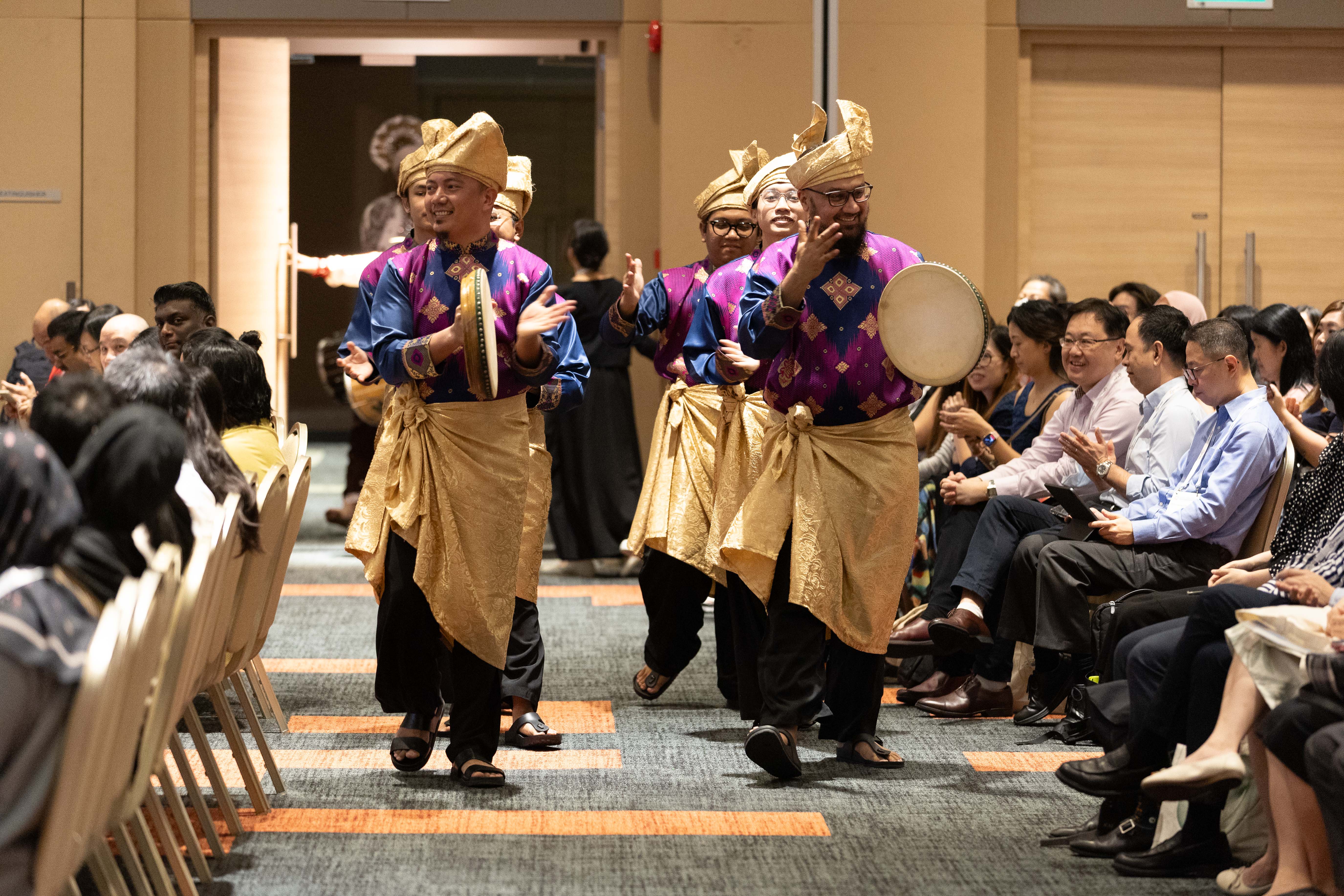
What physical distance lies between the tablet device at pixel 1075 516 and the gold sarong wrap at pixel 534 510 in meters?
1.44

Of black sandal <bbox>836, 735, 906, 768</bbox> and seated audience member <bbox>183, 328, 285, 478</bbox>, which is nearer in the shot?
seated audience member <bbox>183, 328, 285, 478</bbox>

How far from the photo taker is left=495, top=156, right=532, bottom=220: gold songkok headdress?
462 cm

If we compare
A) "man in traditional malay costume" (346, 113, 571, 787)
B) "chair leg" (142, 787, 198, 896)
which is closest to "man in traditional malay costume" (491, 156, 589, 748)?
"man in traditional malay costume" (346, 113, 571, 787)

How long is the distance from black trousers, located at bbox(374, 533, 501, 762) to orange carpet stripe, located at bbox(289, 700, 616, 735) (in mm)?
440

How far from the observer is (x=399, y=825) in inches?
129

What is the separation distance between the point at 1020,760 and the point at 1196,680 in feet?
3.47

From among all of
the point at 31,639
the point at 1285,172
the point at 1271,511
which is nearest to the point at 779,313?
the point at 1271,511

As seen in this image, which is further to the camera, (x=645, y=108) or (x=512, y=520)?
(x=645, y=108)

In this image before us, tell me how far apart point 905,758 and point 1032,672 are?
2.54 ft

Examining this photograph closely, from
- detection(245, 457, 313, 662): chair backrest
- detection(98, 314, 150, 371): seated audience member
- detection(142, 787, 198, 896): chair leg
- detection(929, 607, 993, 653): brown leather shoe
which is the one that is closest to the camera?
detection(142, 787, 198, 896): chair leg

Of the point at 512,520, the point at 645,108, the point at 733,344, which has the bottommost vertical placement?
the point at 512,520

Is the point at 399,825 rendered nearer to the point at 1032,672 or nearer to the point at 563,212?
the point at 1032,672

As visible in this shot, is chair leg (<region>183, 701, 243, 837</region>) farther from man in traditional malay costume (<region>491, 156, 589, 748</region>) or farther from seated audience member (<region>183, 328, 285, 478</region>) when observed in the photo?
man in traditional malay costume (<region>491, 156, 589, 748</region>)

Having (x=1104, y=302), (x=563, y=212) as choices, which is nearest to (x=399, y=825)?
(x=1104, y=302)
